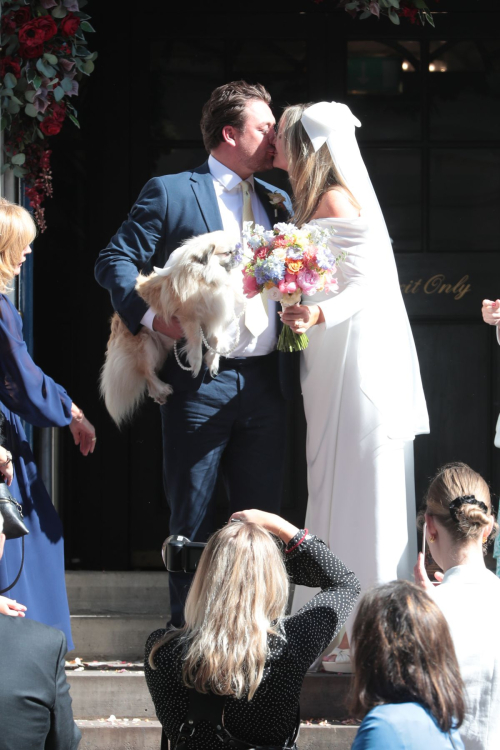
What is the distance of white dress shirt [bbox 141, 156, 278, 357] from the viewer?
12.7ft

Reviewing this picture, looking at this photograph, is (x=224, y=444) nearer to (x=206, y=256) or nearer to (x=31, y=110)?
(x=206, y=256)

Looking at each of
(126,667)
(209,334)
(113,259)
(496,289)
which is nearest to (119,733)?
(126,667)

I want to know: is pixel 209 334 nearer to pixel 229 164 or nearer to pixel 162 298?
pixel 162 298

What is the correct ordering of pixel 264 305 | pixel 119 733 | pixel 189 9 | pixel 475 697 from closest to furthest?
pixel 475 697
pixel 119 733
pixel 264 305
pixel 189 9

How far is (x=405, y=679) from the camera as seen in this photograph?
192 centimetres

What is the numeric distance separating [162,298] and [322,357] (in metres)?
0.71

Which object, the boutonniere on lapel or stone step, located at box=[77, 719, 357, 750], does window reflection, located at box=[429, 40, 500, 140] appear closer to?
the boutonniere on lapel

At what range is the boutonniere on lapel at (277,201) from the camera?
3.94m

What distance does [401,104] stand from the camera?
5.23 metres

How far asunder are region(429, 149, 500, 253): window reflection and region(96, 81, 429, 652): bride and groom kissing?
153 centimetres

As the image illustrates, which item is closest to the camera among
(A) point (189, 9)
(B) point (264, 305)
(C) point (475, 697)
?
(C) point (475, 697)

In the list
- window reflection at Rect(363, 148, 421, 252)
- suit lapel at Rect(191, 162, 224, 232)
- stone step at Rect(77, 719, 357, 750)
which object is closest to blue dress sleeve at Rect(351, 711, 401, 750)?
stone step at Rect(77, 719, 357, 750)

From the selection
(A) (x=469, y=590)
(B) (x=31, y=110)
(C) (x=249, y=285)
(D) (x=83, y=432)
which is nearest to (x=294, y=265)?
(C) (x=249, y=285)

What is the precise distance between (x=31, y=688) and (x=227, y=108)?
2.58 meters
